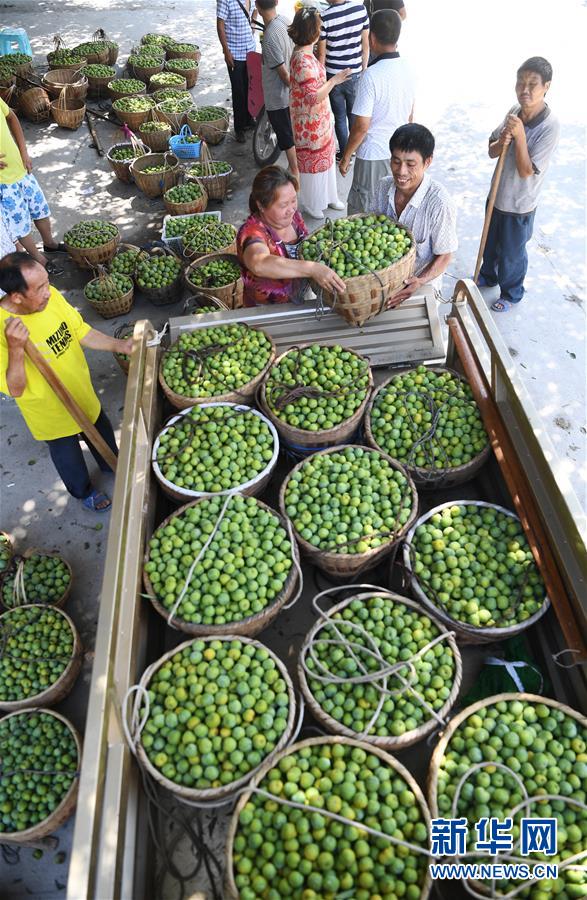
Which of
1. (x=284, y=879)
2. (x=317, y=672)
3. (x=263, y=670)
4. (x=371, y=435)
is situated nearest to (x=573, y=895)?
(x=284, y=879)

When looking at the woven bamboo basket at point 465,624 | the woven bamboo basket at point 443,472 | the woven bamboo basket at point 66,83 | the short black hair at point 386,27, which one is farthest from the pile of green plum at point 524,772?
the woven bamboo basket at point 66,83

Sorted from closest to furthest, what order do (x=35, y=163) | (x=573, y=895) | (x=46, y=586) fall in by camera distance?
(x=573, y=895) → (x=46, y=586) → (x=35, y=163)

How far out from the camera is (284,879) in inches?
78.5

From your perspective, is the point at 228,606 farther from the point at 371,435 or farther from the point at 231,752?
the point at 371,435

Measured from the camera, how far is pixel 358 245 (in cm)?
344

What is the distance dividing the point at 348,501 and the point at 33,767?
2.09 m

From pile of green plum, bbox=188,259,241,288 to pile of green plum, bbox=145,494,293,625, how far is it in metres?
3.12

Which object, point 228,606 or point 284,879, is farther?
point 228,606

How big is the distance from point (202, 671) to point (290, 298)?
9.12ft

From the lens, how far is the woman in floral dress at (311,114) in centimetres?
534

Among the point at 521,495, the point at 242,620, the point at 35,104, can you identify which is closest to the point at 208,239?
the point at 521,495

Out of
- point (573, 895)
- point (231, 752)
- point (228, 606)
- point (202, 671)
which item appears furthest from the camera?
point (228, 606)

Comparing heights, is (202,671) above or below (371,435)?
below

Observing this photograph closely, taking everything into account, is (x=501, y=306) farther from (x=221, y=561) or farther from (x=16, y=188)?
(x=16, y=188)
